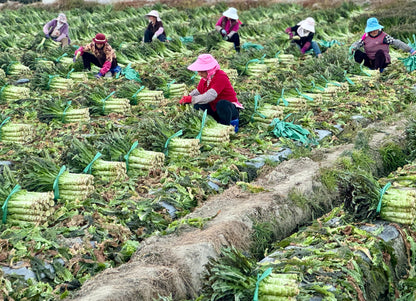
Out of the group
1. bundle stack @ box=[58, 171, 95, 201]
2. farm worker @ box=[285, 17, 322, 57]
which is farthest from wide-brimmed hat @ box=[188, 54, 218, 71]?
farm worker @ box=[285, 17, 322, 57]

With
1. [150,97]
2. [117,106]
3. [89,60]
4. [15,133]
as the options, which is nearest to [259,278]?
[15,133]

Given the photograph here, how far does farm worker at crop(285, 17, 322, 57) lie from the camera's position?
12.7 metres

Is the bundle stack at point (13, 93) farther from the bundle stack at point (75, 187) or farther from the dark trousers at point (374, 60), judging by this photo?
the dark trousers at point (374, 60)

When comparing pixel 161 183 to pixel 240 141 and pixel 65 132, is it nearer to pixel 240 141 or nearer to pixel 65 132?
pixel 240 141

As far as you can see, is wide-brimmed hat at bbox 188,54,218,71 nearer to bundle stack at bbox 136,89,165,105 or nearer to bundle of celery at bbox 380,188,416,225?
bundle stack at bbox 136,89,165,105

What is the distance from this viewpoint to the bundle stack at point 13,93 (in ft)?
32.5

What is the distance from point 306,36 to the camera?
42.8 ft

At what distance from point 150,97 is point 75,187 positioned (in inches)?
150

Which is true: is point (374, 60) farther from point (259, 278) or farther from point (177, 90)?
point (259, 278)

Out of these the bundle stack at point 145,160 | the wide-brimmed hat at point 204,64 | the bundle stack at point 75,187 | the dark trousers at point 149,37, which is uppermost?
the wide-brimmed hat at point 204,64

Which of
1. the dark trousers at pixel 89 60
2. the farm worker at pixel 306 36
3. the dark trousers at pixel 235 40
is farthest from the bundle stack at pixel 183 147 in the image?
the dark trousers at pixel 235 40

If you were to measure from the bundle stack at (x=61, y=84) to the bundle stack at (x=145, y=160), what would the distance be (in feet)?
13.1

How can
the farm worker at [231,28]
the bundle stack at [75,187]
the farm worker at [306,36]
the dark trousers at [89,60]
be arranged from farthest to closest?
the farm worker at [231,28] < the farm worker at [306,36] < the dark trousers at [89,60] < the bundle stack at [75,187]

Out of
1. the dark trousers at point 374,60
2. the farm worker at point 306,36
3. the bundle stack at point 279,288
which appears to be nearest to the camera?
the bundle stack at point 279,288
